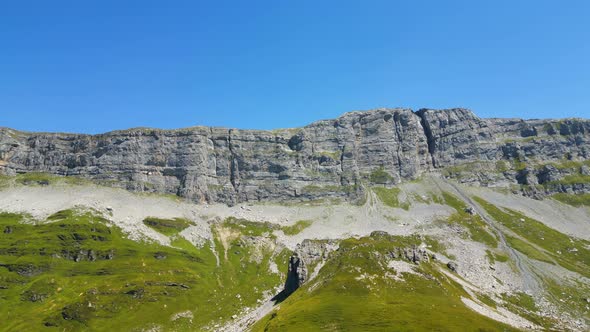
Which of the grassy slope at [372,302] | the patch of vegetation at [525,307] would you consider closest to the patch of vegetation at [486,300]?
the patch of vegetation at [525,307]

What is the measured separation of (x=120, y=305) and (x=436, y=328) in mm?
135324

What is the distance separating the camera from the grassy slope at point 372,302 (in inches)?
4867

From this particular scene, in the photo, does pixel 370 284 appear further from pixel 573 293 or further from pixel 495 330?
pixel 573 293

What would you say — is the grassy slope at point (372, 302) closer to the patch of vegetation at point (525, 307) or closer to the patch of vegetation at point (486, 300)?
the patch of vegetation at point (486, 300)

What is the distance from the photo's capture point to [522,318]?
518 feet

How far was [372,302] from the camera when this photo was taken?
13662cm

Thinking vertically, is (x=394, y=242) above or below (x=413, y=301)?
above

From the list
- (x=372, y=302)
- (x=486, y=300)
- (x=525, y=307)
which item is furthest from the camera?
(x=525, y=307)

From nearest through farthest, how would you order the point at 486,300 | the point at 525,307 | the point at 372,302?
the point at 372,302 → the point at 486,300 → the point at 525,307

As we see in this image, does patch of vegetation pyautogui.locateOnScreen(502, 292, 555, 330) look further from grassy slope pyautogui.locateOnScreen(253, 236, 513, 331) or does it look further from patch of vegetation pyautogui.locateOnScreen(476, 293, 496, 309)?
grassy slope pyautogui.locateOnScreen(253, 236, 513, 331)

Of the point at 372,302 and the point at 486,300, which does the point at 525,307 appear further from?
the point at 372,302

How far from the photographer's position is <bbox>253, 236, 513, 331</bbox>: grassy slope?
124 m

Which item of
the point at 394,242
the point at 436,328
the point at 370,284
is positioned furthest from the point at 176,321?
the point at 436,328

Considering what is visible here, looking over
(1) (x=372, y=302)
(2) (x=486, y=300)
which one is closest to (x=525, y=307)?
(2) (x=486, y=300)
